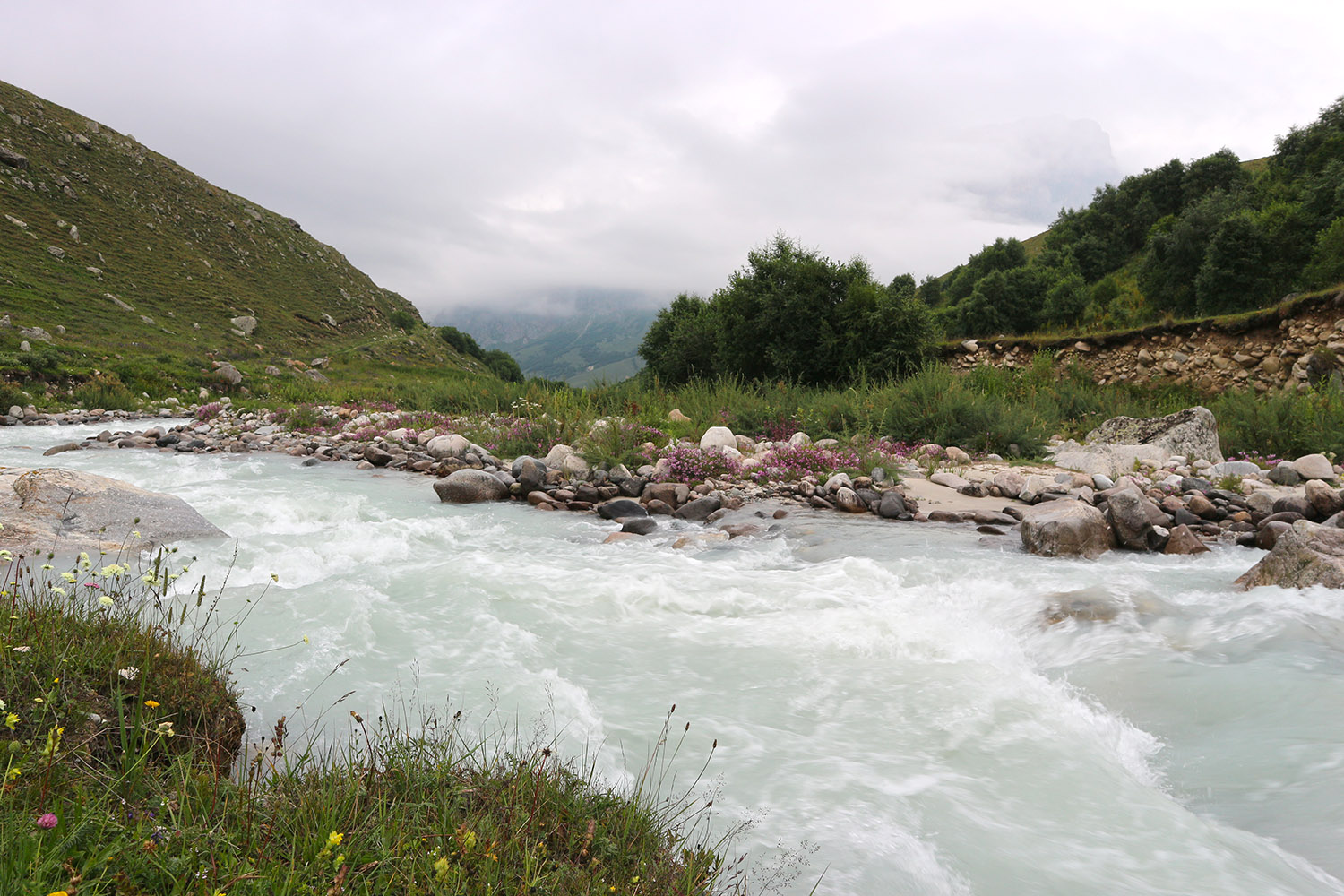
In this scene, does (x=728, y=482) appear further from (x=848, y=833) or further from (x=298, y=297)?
(x=298, y=297)

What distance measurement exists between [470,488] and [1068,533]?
24.1 ft

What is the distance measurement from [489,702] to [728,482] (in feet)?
21.7

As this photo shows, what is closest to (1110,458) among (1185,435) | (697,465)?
(1185,435)

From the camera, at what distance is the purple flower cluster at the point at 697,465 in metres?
9.59

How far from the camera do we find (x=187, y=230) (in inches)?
1708

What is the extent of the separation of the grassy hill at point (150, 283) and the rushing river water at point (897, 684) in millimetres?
22073

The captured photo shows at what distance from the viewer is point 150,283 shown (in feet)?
114

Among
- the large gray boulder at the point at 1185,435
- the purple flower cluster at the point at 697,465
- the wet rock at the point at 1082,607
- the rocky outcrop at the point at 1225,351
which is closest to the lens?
the wet rock at the point at 1082,607

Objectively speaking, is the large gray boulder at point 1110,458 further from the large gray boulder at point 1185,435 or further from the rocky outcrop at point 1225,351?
the rocky outcrop at point 1225,351

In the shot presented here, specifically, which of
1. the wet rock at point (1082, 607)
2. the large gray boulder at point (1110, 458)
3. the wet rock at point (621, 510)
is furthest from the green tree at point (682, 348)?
the wet rock at point (1082, 607)

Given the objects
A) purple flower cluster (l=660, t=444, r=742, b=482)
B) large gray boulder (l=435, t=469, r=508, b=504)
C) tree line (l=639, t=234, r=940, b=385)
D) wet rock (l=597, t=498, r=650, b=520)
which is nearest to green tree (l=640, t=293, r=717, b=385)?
tree line (l=639, t=234, r=940, b=385)

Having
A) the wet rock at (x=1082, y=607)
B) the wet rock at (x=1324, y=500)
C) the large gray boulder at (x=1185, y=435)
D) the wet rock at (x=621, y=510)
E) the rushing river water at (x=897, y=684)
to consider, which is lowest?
the rushing river water at (x=897, y=684)

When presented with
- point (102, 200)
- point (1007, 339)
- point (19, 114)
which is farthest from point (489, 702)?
point (19, 114)

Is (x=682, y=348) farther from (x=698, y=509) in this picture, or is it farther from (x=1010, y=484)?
(x=698, y=509)
